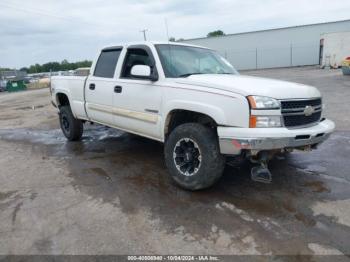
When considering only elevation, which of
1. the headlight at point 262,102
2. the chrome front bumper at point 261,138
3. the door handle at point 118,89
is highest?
the door handle at point 118,89

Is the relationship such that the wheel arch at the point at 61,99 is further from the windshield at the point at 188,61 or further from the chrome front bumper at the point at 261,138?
the chrome front bumper at the point at 261,138

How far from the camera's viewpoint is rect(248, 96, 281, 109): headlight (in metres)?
3.47

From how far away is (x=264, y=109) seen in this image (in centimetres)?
347

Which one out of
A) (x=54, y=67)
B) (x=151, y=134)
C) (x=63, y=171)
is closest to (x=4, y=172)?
(x=63, y=171)

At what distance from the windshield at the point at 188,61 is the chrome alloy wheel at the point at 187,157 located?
96 cm

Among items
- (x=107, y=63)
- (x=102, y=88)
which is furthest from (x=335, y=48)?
(x=102, y=88)

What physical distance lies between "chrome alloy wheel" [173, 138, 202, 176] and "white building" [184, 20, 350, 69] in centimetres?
3774

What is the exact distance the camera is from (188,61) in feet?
15.8

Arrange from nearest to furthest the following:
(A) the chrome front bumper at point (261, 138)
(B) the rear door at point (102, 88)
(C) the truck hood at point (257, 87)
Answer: (A) the chrome front bumper at point (261, 138)
(C) the truck hood at point (257, 87)
(B) the rear door at point (102, 88)

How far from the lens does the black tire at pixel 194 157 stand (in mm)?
3822

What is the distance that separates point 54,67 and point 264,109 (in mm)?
95457

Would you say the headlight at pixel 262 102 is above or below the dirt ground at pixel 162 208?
above

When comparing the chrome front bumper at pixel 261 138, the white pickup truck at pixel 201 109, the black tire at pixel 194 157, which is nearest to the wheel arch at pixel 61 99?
the white pickup truck at pixel 201 109

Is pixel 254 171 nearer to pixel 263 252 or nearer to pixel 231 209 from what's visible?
pixel 231 209
